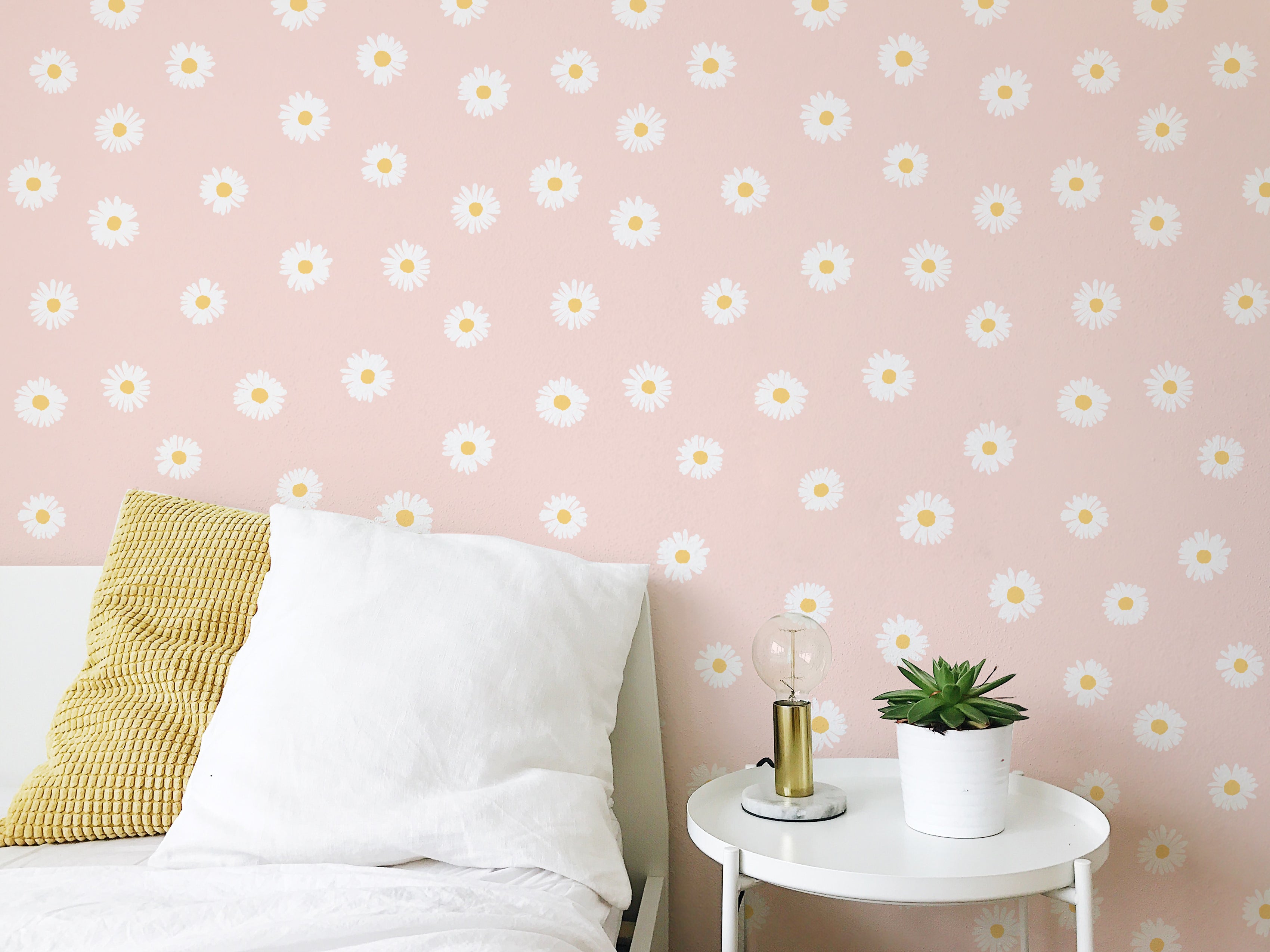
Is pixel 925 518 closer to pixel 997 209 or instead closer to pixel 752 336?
pixel 752 336

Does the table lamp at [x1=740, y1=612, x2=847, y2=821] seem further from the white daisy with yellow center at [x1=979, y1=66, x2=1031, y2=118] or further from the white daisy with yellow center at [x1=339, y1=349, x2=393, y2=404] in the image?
the white daisy with yellow center at [x1=979, y1=66, x2=1031, y2=118]

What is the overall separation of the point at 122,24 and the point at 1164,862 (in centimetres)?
204

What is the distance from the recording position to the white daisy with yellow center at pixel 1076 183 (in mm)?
1357

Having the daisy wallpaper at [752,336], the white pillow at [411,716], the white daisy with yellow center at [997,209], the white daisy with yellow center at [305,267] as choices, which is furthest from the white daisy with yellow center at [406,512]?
the white daisy with yellow center at [997,209]

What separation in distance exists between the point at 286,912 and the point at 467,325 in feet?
2.77

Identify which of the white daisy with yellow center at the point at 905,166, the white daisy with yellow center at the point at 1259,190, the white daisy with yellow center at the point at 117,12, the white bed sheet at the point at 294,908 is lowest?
the white bed sheet at the point at 294,908

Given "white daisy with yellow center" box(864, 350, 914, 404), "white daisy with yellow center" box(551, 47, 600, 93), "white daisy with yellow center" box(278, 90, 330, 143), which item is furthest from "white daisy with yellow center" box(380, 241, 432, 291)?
"white daisy with yellow center" box(864, 350, 914, 404)

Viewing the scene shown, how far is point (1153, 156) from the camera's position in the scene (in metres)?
1.36

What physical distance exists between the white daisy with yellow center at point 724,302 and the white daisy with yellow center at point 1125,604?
0.68m

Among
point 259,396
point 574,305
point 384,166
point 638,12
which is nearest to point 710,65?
point 638,12

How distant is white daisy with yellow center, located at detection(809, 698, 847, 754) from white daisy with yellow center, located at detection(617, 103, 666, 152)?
88 cm

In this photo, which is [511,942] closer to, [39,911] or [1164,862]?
[39,911]

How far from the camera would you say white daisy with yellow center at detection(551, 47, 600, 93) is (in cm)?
140

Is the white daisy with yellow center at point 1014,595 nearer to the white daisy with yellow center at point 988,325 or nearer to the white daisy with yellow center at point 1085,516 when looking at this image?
the white daisy with yellow center at point 1085,516
